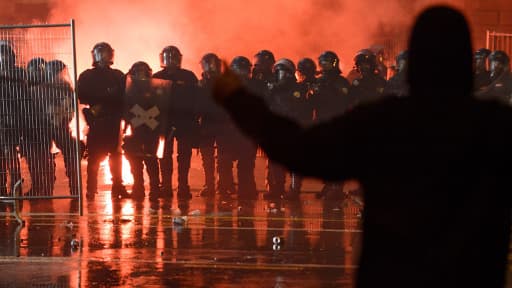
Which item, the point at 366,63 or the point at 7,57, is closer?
the point at 7,57

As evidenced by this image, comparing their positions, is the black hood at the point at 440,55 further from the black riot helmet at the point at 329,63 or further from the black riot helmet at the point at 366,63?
the black riot helmet at the point at 366,63

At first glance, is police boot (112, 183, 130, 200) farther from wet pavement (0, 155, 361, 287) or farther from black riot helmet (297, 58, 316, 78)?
black riot helmet (297, 58, 316, 78)

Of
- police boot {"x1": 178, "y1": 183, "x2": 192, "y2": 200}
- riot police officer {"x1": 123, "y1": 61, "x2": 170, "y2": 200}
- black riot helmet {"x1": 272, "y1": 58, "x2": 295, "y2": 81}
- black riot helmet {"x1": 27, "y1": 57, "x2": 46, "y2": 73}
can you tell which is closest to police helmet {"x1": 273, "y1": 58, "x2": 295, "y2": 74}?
black riot helmet {"x1": 272, "y1": 58, "x2": 295, "y2": 81}

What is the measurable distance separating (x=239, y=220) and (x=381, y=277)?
7.59m

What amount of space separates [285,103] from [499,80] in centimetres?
280

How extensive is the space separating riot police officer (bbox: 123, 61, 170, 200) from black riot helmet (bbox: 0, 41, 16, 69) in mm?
2562

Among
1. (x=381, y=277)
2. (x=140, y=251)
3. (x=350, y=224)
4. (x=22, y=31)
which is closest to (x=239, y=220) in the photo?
(x=350, y=224)

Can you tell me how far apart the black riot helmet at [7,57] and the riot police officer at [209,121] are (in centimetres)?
331

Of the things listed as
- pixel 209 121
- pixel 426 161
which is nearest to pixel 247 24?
pixel 209 121

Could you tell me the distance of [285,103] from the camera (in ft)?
41.3

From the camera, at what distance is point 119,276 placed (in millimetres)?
7246

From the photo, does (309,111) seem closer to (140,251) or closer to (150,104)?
(150,104)

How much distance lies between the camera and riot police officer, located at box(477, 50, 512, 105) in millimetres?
11914

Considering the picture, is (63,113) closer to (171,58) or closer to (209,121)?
(171,58)
